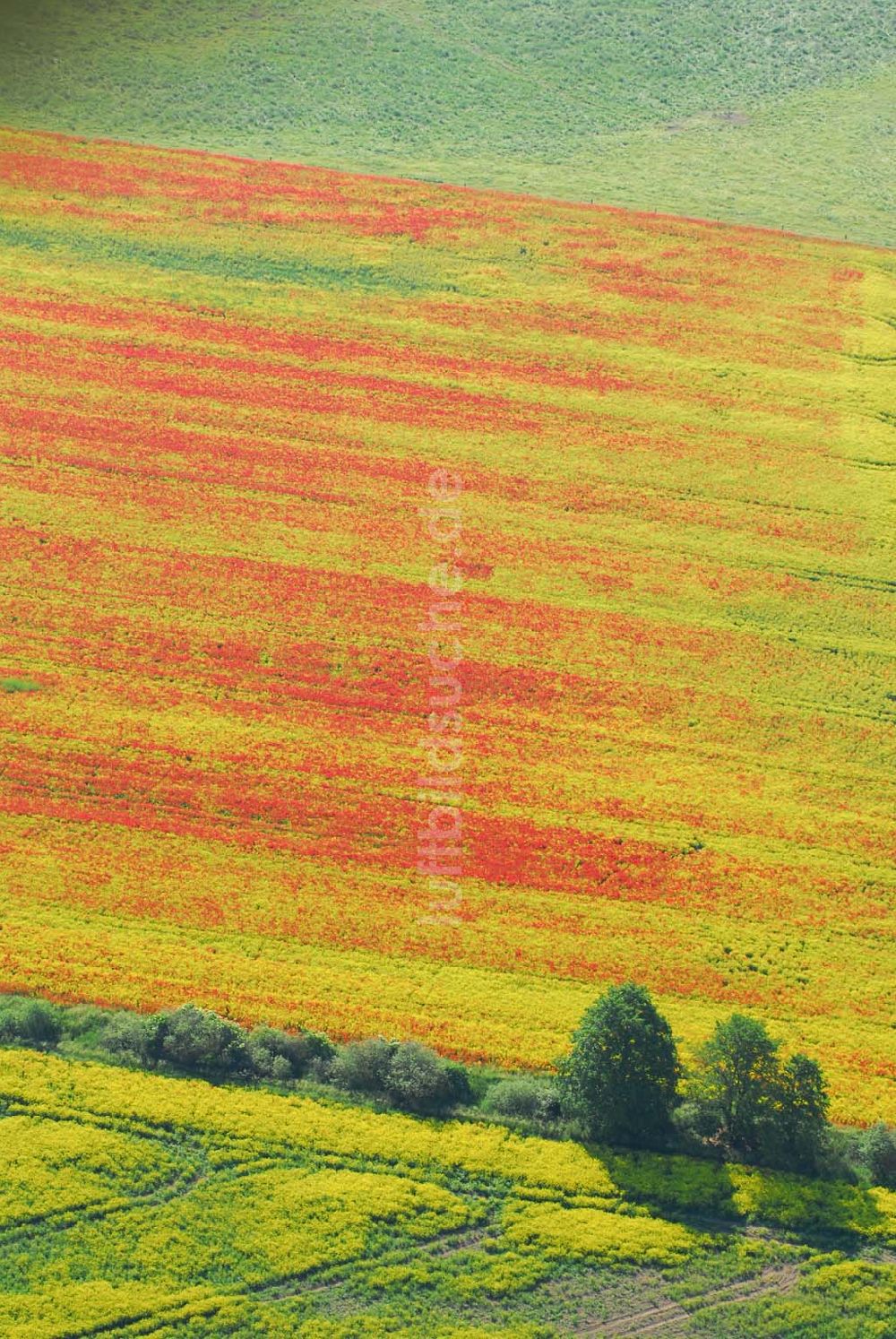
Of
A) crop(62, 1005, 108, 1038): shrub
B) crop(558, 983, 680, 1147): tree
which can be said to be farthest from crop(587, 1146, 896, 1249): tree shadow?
crop(62, 1005, 108, 1038): shrub

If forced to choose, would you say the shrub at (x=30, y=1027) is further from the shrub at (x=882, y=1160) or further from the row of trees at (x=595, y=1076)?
the shrub at (x=882, y=1160)

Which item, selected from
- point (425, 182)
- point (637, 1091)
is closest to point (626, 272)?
point (425, 182)

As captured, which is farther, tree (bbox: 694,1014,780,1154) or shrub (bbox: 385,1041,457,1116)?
shrub (bbox: 385,1041,457,1116)

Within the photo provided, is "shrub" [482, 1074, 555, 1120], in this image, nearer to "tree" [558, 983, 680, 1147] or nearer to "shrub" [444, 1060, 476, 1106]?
"shrub" [444, 1060, 476, 1106]

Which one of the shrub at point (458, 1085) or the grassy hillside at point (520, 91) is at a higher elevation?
the grassy hillside at point (520, 91)

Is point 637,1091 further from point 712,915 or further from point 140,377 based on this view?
point 140,377

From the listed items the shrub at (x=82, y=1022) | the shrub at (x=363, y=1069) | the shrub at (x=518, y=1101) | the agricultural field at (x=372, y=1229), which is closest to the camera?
the agricultural field at (x=372, y=1229)

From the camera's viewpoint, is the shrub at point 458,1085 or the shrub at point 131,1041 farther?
the shrub at point 131,1041

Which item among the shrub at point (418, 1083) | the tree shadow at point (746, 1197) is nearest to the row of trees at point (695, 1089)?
the tree shadow at point (746, 1197)
